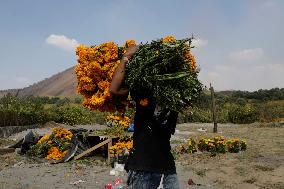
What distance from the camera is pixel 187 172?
10.1m

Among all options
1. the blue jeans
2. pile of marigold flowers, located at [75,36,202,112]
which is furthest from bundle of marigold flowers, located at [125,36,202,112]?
the blue jeans

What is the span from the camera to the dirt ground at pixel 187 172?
9078 mm

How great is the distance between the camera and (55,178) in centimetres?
977

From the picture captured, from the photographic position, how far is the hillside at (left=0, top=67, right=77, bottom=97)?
103175mm

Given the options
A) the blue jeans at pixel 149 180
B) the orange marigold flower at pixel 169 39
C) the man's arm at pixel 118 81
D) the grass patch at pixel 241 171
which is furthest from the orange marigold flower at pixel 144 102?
the grass patch at pixel 241 171

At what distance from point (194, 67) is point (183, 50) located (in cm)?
25

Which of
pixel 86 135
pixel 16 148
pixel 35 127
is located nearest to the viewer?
pixel 86 135

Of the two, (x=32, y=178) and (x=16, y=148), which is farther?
(x=16, y=148)

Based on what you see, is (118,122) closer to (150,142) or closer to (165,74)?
(165,74)

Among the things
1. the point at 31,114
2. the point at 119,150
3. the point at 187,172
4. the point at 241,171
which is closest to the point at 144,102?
the point at 187,172

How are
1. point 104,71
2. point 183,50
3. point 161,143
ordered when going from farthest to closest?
1. point 104,71
2. point 183,50
3. point 161,143

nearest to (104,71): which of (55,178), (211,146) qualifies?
(55,178)

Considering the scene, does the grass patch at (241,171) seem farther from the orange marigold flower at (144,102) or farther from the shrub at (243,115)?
the shrub at (243,115)

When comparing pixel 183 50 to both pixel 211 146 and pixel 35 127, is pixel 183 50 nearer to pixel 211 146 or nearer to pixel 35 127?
pixel 211 146
